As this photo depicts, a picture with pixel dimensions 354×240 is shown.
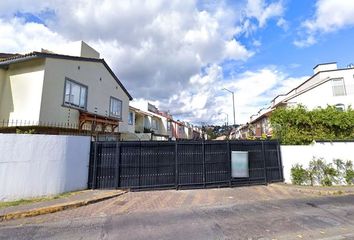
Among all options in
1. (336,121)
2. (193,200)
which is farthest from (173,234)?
(336,121)

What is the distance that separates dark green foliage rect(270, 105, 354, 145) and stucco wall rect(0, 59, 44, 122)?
14.6 metres

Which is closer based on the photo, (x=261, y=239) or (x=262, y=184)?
(x=261, y=239)

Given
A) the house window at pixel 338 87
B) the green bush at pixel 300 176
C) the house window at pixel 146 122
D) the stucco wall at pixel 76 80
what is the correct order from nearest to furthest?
1. the green bush at pixel 300 176
2. the stucco wall at pixel 76 80
3. the house window at pixel 338 87
4. the house window at pixel 146 122

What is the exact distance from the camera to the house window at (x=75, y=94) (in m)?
15.4

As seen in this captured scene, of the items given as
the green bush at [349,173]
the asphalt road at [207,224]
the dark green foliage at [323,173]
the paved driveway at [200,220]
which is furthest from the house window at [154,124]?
the asphalt road at [207,224]

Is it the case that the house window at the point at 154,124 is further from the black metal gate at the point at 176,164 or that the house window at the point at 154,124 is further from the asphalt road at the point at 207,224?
the asphalt road at the point at 207,224

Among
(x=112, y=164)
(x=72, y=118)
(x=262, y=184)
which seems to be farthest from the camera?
(x=72, y=118)

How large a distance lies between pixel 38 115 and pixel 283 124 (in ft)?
47.2

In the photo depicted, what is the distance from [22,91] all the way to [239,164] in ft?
43.9

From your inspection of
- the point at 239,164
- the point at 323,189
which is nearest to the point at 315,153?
the point at 323,189

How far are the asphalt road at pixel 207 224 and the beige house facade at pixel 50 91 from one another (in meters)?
8.37

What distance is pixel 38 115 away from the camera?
13.2 metres

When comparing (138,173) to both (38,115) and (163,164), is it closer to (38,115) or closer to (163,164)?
(163,164)

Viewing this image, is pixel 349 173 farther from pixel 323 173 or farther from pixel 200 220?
pixel 200 220
